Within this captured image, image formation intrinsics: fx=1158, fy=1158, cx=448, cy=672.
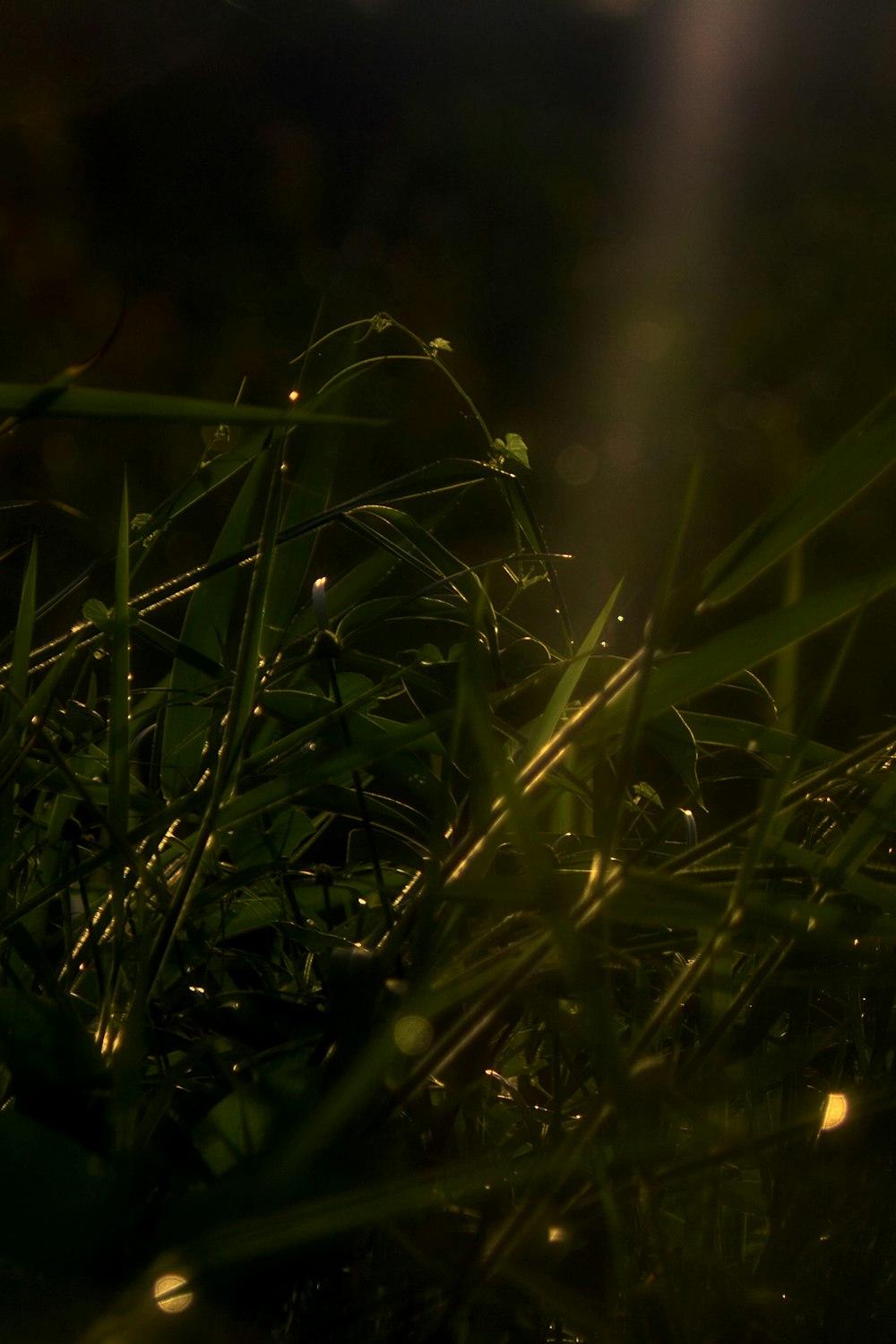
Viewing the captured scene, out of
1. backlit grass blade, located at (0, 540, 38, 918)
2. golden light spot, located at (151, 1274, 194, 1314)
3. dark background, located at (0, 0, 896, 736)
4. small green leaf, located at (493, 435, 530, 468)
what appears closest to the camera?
golden light spot, located at (151, 1274, 194, 1314)

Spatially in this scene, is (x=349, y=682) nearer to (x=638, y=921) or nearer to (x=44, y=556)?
(x=638, y=921)

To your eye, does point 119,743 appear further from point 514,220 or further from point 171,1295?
point 514,220

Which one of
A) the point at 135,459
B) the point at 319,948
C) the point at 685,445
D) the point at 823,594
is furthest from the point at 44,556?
the point at 823,594

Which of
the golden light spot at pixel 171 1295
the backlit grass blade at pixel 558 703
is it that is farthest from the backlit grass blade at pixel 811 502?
the golden light spot at pixel 171 1295

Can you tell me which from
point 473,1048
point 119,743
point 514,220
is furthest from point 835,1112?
point 514,220

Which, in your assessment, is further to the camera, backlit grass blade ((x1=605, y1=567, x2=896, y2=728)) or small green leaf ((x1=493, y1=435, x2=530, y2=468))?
small green leaf ((x1=493, y1=435, x2=530, y2=468))

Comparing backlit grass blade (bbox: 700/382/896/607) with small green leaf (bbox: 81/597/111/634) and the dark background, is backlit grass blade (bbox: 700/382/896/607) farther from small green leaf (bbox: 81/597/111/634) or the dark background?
the dark background

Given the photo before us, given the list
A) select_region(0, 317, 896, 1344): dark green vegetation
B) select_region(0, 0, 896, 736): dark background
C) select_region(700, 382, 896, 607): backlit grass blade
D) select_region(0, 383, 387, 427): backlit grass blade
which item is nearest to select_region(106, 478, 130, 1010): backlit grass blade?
select_region(0, 317, 896, 1344): dark green vegetation

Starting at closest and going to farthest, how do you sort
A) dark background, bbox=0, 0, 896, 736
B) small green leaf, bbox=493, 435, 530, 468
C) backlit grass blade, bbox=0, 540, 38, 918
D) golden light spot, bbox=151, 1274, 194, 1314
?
golden light spot, bbox=151, 1274, 194, 1314 < backlit grass blade, bbox=0, 540, 38, 918 < small green leaf, bbox=493, 435, 530, 468 < dark background, bbox=0, 0, 896, 736
